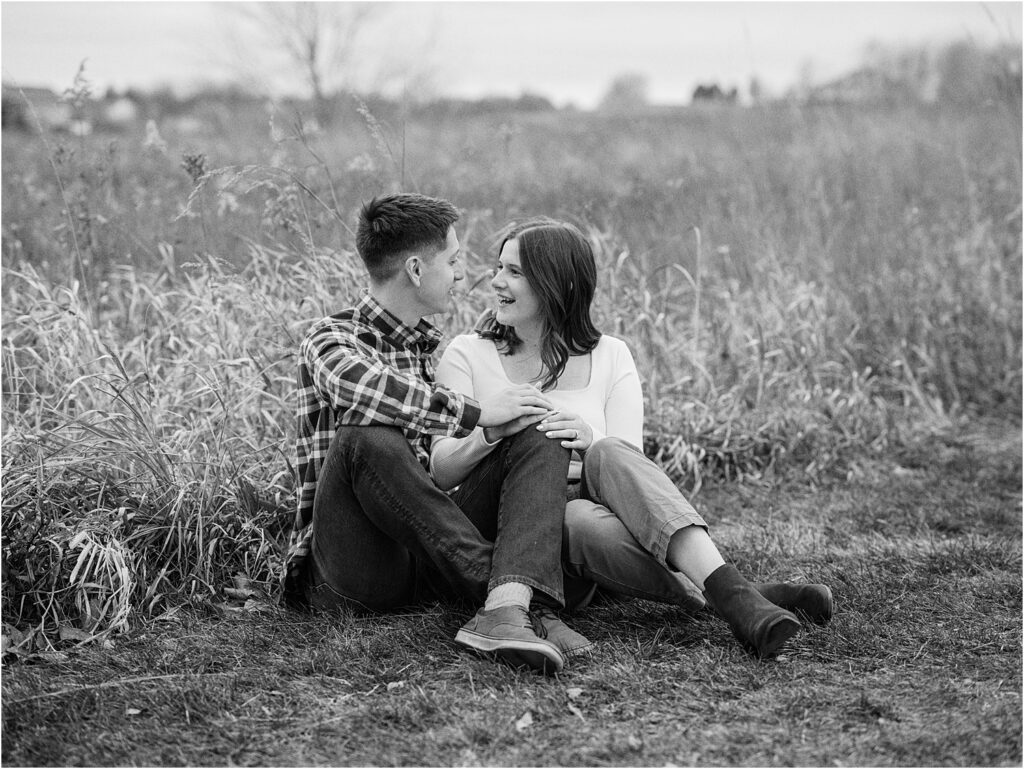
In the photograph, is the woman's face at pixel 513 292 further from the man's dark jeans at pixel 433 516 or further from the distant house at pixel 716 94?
the distant house at pixel 716 94

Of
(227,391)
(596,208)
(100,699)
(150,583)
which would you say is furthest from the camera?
(596,208)

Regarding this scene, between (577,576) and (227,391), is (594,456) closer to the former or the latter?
(577,576)

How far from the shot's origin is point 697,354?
4852mm

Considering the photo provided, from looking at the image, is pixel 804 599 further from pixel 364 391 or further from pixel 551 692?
pixel 364 391

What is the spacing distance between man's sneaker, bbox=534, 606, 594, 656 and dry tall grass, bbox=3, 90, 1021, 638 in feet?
3.11

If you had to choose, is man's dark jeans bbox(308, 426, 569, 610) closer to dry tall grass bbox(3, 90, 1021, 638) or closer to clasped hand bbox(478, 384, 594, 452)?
clasped hand bbox(478, 384, 594, 452)

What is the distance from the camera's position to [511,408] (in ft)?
8.89

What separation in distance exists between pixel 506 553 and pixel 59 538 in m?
1.26

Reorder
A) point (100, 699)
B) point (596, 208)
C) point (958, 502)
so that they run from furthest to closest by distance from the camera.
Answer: point (596, 208)
point (958, 502)
point (100, 699)

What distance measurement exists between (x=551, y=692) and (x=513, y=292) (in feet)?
3.82

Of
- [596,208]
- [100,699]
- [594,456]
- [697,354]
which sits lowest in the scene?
[100,699]

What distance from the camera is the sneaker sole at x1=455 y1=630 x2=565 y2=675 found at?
246cm

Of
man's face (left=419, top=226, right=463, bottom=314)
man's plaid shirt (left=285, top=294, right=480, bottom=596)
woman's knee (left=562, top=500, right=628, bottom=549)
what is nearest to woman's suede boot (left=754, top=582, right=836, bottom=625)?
woman's knee (left=562, top=500, right=628, bottom=549)

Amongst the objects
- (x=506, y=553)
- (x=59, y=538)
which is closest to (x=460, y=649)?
Answer: (x=506, y=553)
